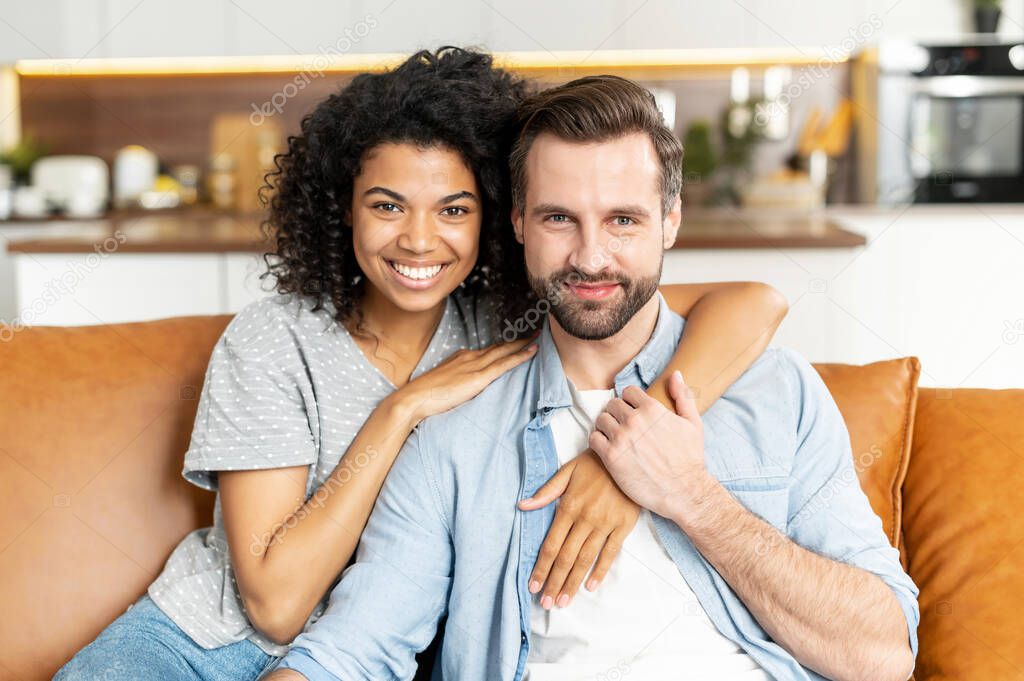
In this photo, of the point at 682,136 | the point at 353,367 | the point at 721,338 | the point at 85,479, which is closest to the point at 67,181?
the point at 682,136

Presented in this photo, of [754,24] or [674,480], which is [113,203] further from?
[674,480]

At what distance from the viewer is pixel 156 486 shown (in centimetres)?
174

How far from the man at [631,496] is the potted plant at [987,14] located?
3495mm

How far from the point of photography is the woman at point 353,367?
146 centimetres

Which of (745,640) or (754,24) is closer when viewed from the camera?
(745,640)

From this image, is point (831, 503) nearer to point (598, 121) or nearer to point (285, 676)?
point (598, 121)

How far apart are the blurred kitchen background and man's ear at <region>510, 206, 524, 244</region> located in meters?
1.38

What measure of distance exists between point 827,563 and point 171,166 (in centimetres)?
472

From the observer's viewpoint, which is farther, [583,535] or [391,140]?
[391,140]

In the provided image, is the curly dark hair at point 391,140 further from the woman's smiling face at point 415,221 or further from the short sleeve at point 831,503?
the short sleeve at point 831,503

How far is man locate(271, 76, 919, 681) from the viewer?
1368mm

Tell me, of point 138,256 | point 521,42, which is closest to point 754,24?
point 521,42

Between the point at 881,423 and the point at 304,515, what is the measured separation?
37.1 inches

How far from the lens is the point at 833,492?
1.45 meters
